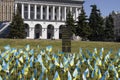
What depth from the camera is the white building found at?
139 metres

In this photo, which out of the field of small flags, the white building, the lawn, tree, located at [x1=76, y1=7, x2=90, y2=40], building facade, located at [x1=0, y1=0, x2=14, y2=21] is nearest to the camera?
the field of small flags

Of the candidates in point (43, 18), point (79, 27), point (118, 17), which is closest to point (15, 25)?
point (79, 27)

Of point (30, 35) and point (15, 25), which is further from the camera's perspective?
point (30, 35)

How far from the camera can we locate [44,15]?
146375 mm

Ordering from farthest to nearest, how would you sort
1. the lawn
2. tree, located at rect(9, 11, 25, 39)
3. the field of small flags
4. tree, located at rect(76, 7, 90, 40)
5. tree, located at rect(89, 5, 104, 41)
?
tree, located at rect(89, 5, 104, 41)
tree, located at rect(76, 7, 90, 40)
tree, located at rect(9, 11, 25, 39)
the lawn
the field of small flags

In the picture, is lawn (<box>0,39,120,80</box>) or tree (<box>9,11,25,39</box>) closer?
lawn (<box>0,39,120,80</box>)

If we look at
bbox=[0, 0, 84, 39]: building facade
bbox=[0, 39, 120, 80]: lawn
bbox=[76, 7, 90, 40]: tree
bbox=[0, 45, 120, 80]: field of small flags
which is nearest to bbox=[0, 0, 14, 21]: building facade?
bbox=[0, 0, 84, 39]: building facade

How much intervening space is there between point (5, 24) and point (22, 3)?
1069 centimetres

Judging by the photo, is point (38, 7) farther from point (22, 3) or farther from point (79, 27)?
point (79, 27)

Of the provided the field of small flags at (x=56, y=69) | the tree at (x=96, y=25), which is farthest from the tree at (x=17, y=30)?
the field of small flags at (x=56, y=69)

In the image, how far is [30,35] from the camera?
5428 inches

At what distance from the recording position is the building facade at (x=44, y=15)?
138875 mm

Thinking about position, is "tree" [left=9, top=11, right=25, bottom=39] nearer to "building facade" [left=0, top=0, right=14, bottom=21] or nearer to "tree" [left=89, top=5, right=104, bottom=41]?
"tree" [left=89, top=5, right=104, bottom=41]

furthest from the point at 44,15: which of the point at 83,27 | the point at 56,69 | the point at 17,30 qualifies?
the point at 56,69
